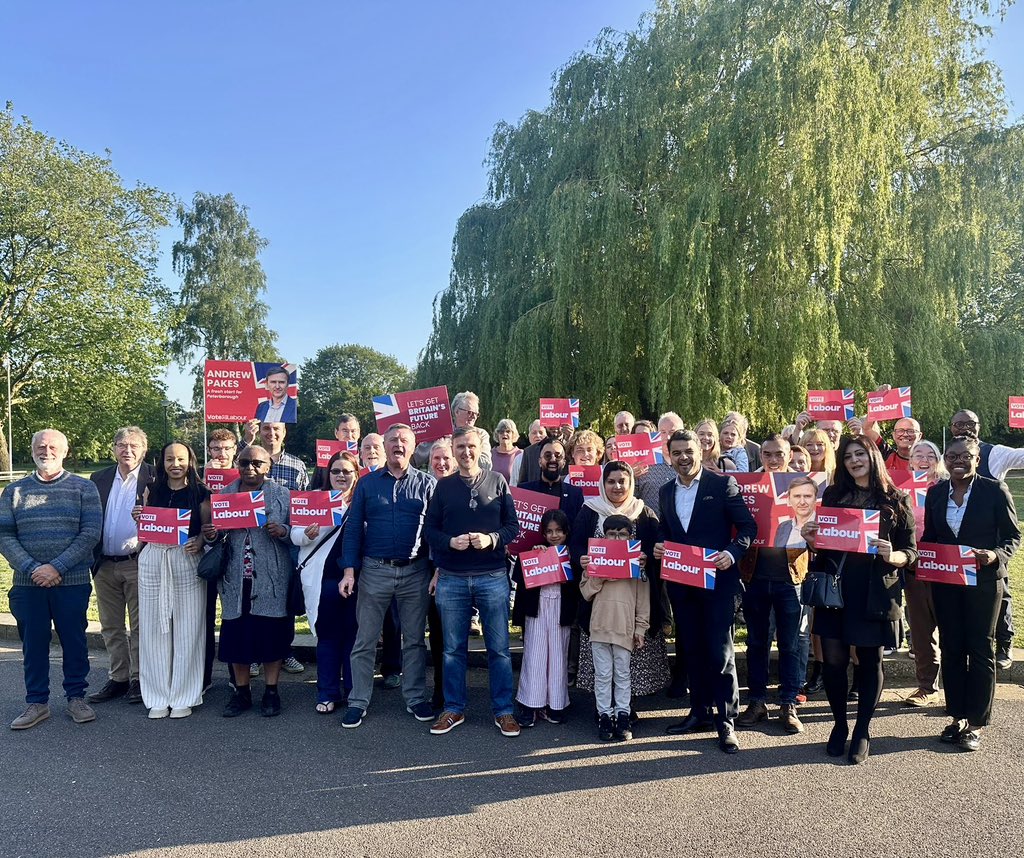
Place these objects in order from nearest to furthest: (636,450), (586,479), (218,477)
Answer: (218,477) → (586,479) → (636,450)

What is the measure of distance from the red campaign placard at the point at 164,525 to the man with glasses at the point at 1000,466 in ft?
19.3

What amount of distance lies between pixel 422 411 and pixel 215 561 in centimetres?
278

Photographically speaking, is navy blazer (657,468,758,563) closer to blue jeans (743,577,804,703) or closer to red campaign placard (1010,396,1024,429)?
blue jeans (743,577,804,703)

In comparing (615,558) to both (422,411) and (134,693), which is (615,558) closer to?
(422,411)

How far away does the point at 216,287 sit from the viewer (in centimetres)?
3953

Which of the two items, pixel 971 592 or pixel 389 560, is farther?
pixel 389 560

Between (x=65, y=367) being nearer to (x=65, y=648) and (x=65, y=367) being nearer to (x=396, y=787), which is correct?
(x=65, y=648)

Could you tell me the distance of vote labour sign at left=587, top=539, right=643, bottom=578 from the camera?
462 centimetres

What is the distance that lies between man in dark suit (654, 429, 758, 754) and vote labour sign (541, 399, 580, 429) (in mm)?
3501

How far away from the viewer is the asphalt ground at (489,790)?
341 centimetres

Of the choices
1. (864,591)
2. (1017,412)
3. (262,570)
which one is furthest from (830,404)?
(262,570)

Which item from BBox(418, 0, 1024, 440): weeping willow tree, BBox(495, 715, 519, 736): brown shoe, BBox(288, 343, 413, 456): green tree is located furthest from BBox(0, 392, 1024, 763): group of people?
BBox(288, 343, 413, 456): green tree

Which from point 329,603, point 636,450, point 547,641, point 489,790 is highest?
point 636,450

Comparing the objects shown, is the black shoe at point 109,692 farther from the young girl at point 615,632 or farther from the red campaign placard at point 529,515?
the young girl at point 615,632
